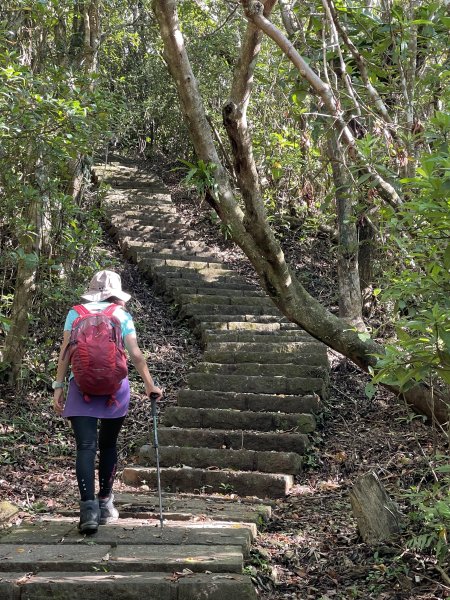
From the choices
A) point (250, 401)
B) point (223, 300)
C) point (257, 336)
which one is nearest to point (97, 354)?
point (250, 401)

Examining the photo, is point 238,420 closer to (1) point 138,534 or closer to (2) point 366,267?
(1) point 138,534

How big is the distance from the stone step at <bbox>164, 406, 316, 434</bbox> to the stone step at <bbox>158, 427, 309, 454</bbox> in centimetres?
21

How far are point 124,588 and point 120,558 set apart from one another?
0.32 m

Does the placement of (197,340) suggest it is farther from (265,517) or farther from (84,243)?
(265,517)

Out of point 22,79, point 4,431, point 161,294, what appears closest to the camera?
point 22,79

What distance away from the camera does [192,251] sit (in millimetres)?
11898

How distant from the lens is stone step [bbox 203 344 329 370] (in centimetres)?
815

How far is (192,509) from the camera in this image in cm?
511

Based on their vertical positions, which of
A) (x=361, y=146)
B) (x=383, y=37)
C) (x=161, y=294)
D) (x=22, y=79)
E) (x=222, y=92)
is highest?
(x=222, y=92)

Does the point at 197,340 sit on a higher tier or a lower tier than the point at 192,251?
lower

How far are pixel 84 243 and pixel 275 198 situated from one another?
17.7ft

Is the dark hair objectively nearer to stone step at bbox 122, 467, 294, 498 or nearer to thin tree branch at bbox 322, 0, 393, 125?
stone step at bbox 122, 467, 294, 498

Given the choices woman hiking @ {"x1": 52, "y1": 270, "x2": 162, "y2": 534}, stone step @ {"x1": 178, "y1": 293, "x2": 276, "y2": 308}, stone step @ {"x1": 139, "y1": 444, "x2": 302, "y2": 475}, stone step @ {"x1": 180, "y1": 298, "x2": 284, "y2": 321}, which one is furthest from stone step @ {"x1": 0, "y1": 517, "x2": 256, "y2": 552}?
stone step @ {"x1": 178, "y1": 293, "x2": 276, "y2": 308}

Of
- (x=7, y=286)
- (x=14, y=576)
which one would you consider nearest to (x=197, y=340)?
(x=7, y=286)
